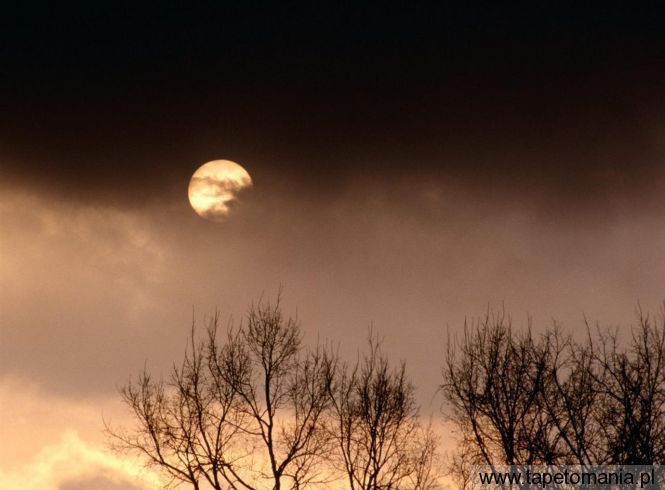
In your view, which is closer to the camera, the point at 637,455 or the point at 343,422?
the point at 637,455

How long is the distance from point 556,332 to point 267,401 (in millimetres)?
12599

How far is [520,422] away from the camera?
37.3 m

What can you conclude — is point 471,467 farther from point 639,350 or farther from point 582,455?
point 639,350

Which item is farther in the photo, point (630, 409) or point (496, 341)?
point (496, 341)

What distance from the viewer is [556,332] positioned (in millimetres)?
39219

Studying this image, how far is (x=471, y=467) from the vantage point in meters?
36.8

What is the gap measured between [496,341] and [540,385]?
2507 mm

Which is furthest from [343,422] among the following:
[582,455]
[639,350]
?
[639,350]

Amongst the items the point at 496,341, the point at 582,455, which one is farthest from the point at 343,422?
the point at 582,455

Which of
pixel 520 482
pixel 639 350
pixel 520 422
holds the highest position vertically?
pixel 639 350

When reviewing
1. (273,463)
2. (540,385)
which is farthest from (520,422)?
(273,463)

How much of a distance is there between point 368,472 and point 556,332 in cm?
993

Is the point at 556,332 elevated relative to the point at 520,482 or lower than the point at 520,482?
elevated

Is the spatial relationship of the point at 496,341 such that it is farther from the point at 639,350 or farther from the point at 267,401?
the point at 267,401
